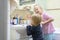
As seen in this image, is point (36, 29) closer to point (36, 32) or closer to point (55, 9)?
→ point (36, 32)

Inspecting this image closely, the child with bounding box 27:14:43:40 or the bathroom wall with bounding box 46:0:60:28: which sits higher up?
the bathroom wall with bounding box 46:0:60:28

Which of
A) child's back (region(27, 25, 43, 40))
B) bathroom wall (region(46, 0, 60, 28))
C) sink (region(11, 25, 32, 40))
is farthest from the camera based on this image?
bathroom wall (region(46, 0, 60, 28))

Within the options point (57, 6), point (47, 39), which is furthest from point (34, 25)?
point (57, 6)

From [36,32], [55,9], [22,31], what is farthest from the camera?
[55,9]

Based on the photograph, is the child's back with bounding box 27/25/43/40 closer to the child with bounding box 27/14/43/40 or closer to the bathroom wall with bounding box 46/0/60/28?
the child with bounding box 27/14/43/40

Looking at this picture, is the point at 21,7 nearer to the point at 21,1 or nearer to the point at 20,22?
the point at 21,1

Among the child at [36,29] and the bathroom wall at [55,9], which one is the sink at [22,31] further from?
the bathroom wall at [55,9]

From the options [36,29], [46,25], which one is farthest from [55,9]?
[36,29]

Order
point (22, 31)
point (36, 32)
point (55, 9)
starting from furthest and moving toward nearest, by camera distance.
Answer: point (55, 9) → point (22, 31) → point (36, 32)

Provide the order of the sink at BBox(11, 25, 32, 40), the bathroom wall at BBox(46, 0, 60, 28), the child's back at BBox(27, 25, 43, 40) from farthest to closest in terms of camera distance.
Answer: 1. the bathroom wall at BBox(46, 0, 60, 28)
2. the sink at BBox(11, 25, 32, 40)
3. the child's back at BBox(27, 25, 43, 40)

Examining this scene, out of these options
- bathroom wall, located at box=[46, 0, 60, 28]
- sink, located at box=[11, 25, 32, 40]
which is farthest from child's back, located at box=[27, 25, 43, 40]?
bathroom wall, located at box=[46, 0, 60, 28]

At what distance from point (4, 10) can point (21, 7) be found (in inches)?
75.1

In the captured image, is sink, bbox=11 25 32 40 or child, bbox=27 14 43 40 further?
sink, bbox=11 25 32 40

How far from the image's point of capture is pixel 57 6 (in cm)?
246
